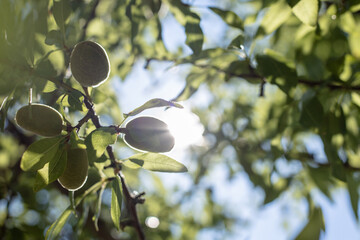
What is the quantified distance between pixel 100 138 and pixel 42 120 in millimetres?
167

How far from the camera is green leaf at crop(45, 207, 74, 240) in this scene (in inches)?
42.5

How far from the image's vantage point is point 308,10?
3.79 ft

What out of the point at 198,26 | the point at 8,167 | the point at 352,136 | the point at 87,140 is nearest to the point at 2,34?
the point at 87,140

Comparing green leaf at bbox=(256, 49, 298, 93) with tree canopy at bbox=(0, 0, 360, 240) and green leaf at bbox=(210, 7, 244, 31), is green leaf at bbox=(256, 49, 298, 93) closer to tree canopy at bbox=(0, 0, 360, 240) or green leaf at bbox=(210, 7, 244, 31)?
tree canopy at bbox=(0, 0, 360, 240)

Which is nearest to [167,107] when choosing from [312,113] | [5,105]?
[5,105]

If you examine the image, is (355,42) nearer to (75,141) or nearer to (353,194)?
Answer: (353,194)

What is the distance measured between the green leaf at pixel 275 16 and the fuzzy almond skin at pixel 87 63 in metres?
0.76

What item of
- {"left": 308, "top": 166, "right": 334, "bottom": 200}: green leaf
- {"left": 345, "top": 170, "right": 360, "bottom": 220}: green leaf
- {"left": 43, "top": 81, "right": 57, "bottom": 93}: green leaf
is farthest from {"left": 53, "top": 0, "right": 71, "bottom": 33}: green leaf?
{"left": 308, "top": 166, "right": 334, "bottom": 200}: green leaf

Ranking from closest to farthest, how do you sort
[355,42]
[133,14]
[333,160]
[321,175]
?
[333,160]
[133,14]
[355,42]
[321,175]

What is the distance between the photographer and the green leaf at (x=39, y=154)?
86cm

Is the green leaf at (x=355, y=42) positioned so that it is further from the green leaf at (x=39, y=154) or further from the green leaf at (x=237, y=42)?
the green leaf at (x=39, y=154)

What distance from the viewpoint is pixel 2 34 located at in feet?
2.95

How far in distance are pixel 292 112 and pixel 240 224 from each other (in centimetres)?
210

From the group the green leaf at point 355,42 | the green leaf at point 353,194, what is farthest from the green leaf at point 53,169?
the green leaf at point 355,42
